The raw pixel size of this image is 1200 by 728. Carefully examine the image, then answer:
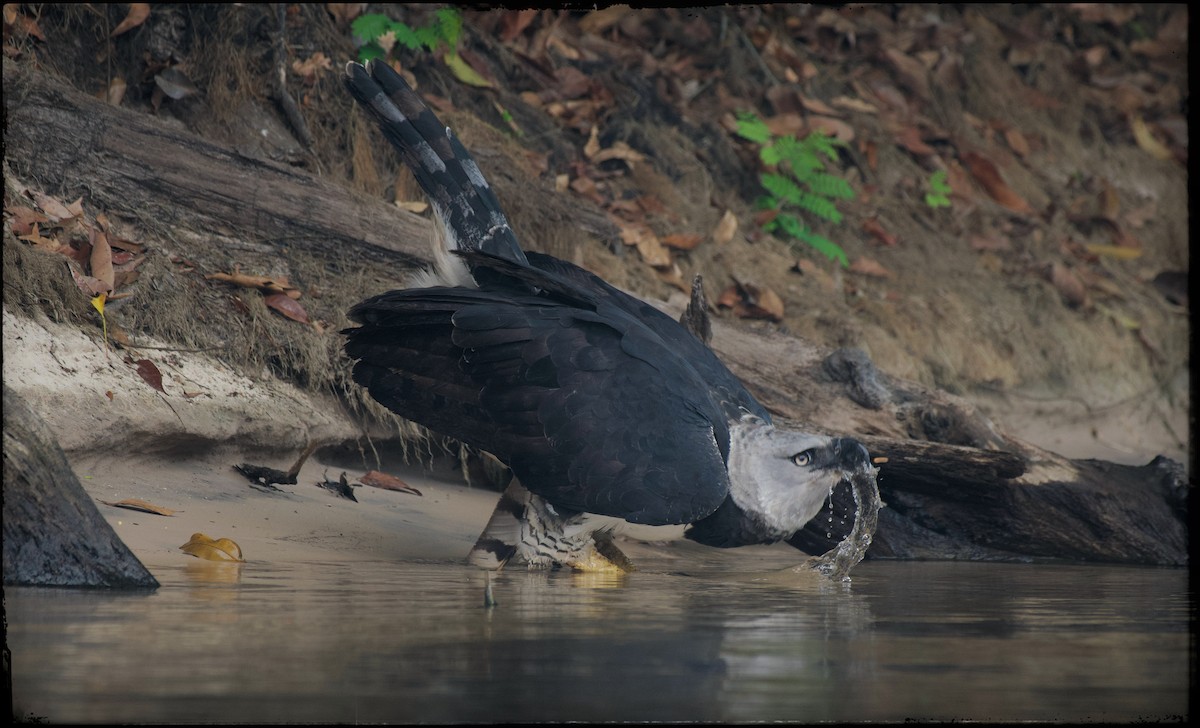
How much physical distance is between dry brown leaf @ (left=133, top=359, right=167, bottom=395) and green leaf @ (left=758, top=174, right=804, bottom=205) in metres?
5.10

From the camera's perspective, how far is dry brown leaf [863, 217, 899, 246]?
394 inches

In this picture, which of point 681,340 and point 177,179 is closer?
point 681,340

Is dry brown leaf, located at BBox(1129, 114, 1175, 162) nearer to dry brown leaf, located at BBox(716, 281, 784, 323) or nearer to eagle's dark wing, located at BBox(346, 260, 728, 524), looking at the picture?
dry brown leaf, located at BBox(716, 281, 784, 323)

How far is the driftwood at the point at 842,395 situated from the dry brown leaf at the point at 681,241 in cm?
206

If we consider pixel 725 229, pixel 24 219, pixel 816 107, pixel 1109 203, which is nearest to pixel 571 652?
pixel 24 219

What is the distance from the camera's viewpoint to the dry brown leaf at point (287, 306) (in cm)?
626

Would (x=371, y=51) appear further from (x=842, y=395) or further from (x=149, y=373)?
(x=842, y=395)

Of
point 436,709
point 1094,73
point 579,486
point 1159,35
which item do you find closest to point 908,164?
point 1094,73

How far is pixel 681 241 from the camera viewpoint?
8.53 metres

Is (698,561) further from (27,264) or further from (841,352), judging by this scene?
(27,264)

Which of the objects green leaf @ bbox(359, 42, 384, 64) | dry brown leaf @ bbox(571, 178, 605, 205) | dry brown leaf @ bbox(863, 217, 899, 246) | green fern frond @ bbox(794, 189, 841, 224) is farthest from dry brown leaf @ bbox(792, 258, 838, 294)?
green leaf @ bbox(359, 42, 384, 64)

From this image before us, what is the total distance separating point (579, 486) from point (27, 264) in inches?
103

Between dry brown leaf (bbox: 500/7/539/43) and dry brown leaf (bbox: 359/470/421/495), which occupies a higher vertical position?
dry brown leaf (bbox: 500/7/539/43)

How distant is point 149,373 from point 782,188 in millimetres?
5282
